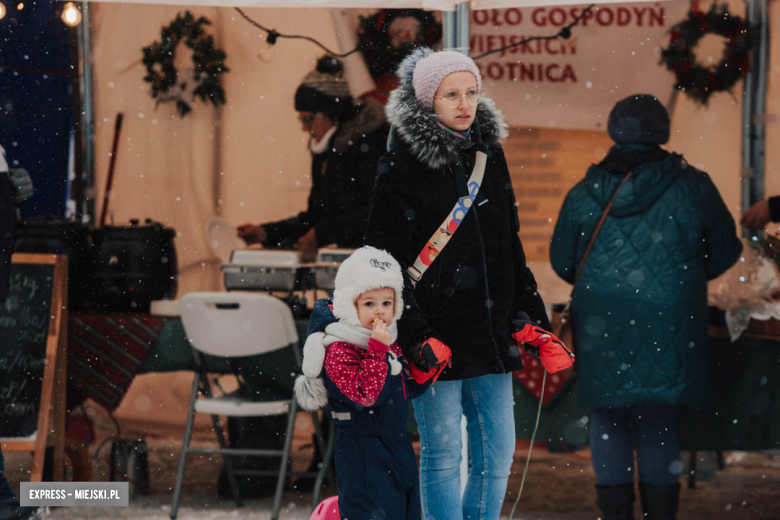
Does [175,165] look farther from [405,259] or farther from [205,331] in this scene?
[405,259]

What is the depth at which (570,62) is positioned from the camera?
4.61 metres

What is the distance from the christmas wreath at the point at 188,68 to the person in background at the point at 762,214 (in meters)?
2.87

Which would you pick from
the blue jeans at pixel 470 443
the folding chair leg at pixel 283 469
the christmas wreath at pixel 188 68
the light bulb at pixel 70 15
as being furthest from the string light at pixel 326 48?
the blue jeans at pixel 470 443

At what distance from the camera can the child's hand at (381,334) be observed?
2.54 metres

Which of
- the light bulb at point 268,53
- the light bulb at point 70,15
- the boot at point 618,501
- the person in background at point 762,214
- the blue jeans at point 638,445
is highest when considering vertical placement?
the light bulb at point 70,15

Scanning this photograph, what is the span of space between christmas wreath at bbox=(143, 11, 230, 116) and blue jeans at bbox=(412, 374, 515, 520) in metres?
3.08

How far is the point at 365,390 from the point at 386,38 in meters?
2.74

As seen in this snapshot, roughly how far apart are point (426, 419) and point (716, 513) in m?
2.08

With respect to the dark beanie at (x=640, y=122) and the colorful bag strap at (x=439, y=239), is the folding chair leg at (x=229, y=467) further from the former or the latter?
the dark beanie at (x=640, y=122)

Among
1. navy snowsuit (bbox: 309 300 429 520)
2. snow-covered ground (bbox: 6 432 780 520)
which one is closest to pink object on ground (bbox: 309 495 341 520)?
navy snowsuit (bbox: 309 300 429 520)

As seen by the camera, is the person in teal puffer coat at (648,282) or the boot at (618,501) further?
the boot at (618,501)

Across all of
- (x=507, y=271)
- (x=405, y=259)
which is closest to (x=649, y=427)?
(x=507, y=271)

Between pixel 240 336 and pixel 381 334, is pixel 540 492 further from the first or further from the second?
pixel 381 334

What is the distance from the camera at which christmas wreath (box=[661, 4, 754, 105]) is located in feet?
14.4
